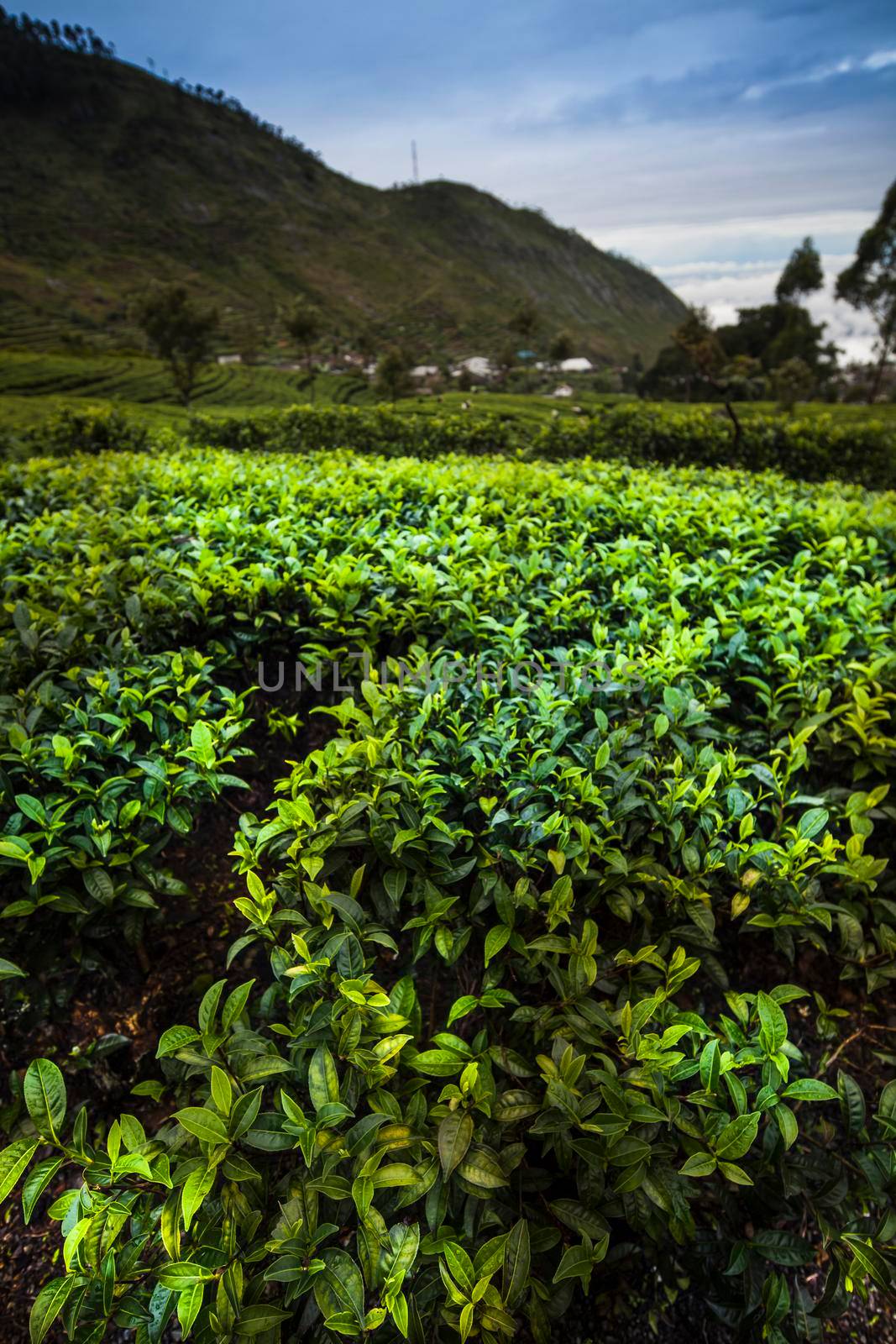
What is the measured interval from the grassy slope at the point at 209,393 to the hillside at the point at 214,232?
1103 centimetres

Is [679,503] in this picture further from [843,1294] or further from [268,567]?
[843,1294]

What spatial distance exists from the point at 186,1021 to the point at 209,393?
40357 millimetres

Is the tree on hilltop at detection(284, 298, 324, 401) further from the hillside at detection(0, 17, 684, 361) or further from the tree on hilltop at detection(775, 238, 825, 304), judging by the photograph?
the tree on hilltop at detection(775, 238, 825, 304)

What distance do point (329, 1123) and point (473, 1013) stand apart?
84 cm

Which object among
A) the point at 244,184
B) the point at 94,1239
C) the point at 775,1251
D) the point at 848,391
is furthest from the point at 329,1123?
the point at 244,184

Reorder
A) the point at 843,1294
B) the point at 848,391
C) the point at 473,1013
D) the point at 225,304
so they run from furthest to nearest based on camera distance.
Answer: the point at 225,304, the point at 848,391, the point at 473,1013, the point at 843,1294

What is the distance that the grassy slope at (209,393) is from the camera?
885 inches

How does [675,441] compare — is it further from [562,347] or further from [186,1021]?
[562,347]

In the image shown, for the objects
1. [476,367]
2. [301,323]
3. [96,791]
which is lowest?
[96,791]

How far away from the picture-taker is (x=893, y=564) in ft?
11.7

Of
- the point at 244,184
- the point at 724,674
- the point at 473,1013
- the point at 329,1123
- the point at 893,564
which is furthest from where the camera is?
the point at 244,184

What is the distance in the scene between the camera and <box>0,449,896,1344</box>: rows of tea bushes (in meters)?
1.23

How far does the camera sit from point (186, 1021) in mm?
2041

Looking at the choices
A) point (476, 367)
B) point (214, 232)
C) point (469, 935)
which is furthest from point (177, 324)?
point (214, 232)
